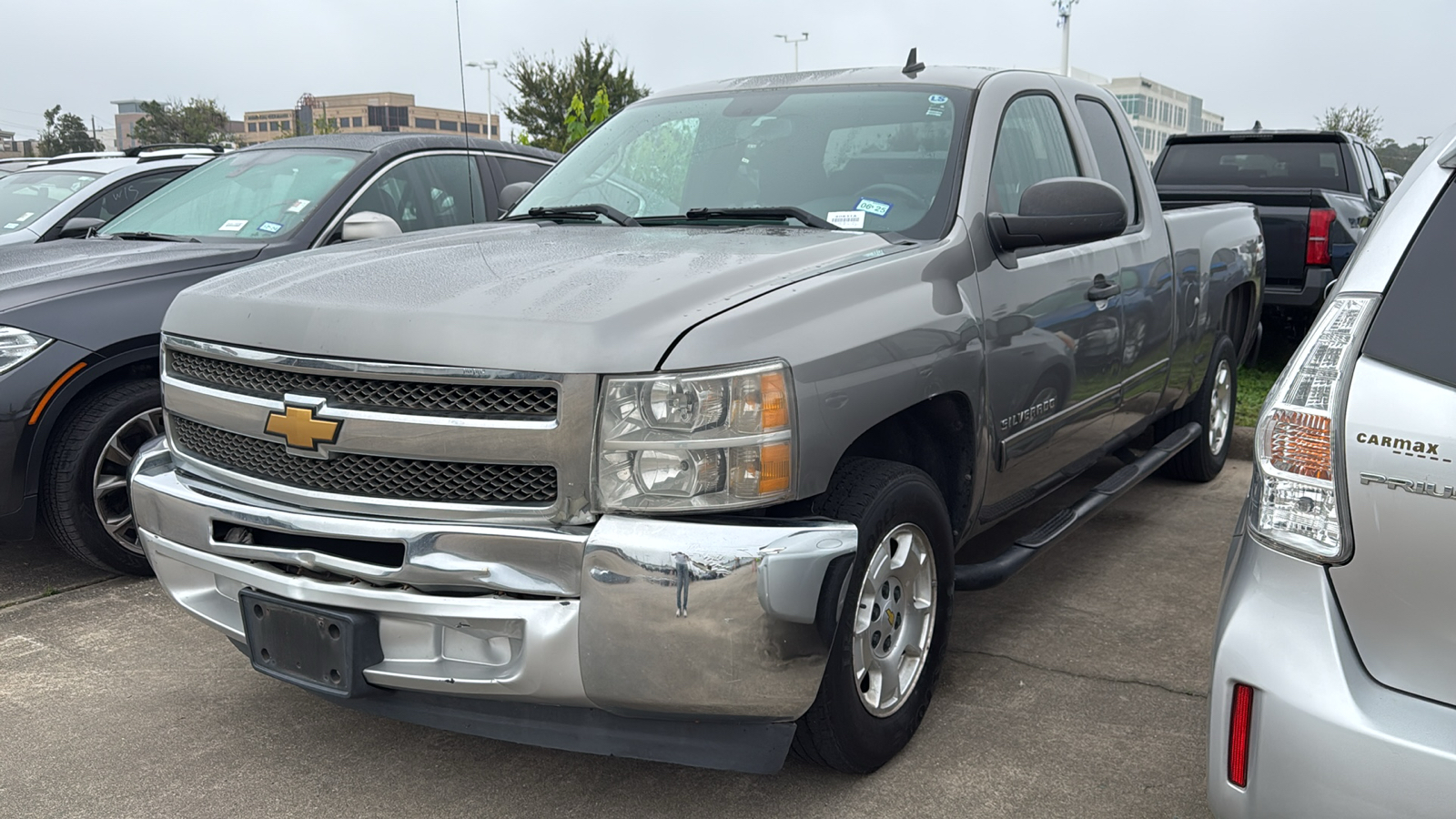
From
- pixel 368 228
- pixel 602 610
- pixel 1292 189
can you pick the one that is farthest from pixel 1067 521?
pixel 1292 189

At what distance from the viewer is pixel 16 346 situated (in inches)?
166

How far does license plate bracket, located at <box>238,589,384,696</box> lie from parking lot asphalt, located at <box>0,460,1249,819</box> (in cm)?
40

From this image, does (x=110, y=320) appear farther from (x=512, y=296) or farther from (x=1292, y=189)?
(x=1292, y=189)

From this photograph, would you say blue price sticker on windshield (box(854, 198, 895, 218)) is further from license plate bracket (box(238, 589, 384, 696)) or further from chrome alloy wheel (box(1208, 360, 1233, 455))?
chrome alloy wheel (box(1208, 360, 1233, 455))

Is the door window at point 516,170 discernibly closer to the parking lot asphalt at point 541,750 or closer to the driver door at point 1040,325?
the parking lot asphalt at point 541,750

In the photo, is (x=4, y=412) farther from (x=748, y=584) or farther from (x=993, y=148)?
(x=993, y=148)

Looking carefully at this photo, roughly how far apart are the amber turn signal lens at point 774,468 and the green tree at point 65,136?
65183 millimetres

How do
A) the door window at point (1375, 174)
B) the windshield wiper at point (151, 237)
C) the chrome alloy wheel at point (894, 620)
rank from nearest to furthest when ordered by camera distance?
the chrome alloy wheel at point (894, 620)
the windshield wiper at point (151, 237)
the door window at point (1375, 174)

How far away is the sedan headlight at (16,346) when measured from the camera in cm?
421

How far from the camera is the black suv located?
→ 424 centimetres

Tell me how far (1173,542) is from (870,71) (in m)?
2.37

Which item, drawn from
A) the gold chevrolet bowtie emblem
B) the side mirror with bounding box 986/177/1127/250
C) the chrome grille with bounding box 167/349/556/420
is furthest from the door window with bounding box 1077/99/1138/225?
the gold chevrolet bowtie emblem

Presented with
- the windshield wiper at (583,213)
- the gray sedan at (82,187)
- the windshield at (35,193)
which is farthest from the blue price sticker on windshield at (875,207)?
the windshield at (35,193)

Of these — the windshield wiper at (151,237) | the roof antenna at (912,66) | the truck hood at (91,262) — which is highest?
the roof antenna at (912,66)
